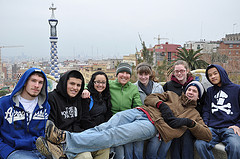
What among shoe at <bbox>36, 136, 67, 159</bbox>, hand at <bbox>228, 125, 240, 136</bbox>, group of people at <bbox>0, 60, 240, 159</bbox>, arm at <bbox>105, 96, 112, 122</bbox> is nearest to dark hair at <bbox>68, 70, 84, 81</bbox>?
group of people at <bbox>0, 60, 240, 159</bbox>

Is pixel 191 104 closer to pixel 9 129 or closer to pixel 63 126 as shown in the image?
pixel 63 126

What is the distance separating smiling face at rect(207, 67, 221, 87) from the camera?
2.85 metres

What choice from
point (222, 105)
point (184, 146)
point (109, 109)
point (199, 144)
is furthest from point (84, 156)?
point (222, 105)

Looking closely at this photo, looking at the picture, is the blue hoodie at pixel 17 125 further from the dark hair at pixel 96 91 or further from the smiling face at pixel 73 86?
the dark hair at pixel 96 91

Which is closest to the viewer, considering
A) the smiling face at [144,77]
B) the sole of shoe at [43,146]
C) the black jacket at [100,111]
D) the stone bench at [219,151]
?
the sole of shoe at [43,146]

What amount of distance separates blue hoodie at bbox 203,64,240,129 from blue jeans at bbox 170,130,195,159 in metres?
0.41

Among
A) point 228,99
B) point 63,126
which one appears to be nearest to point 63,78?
point 63,126

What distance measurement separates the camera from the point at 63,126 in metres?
2.49

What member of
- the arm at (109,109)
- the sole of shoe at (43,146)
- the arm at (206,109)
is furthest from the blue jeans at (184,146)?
the sole of shoe at (43,146)

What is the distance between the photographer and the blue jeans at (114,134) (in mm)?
2133

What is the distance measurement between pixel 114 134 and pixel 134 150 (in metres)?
0.40

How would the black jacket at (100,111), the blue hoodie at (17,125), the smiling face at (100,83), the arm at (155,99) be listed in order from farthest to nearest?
the smiling face at (100,83)
the black jacket at (100,111)
the arm at (155,99)
the blue hoodie at (17,125)

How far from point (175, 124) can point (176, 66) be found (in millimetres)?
1233

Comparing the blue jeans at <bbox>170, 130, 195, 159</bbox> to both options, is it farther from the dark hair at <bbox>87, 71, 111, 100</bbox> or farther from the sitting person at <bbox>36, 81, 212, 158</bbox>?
the dark hair at <bbox>87, 71, 111, 100</bbox>
